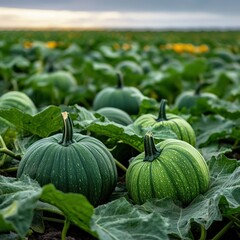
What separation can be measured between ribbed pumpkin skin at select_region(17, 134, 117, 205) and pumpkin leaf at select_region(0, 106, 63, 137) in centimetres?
28

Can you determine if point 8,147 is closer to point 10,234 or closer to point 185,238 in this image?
point 10,234

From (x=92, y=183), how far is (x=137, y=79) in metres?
4.51

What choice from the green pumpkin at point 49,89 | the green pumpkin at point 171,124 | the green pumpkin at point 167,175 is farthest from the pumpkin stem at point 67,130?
the green pumpkin at point 49,89

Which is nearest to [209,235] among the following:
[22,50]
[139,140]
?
[139,140]

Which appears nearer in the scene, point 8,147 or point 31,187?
point 31,187

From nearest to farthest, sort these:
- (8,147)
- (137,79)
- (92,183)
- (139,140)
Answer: (92,183) → (139,140) → (8,147) → (137,79)

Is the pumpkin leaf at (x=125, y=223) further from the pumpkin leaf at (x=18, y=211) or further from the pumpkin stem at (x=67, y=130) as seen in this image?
the pumpkin stem at (x=67, y=130)

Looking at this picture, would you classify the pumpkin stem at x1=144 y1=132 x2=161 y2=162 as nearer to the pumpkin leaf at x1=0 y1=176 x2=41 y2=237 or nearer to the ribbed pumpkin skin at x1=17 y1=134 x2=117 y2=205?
the ribbed pumpkin skin at x1=17 y1=134 x2=117 y2=205

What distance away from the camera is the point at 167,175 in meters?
2.70

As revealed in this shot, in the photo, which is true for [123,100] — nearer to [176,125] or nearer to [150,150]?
[176,125]

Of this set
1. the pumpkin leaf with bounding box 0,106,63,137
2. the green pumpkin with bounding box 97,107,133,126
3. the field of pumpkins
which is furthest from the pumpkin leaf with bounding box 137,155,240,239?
the green pumpkin with bounding box 97,107,133,126

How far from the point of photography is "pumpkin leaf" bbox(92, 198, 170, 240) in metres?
2.14

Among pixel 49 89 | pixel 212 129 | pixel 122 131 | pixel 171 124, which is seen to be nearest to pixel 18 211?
pixel 122 131

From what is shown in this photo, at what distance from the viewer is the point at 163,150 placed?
280 centimetres
